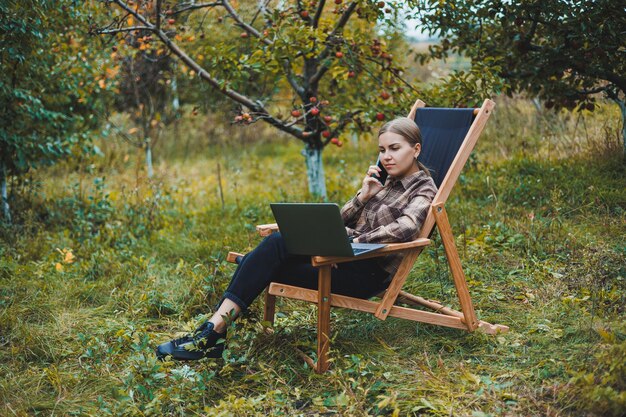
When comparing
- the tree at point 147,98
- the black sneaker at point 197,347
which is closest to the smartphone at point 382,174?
the black sneaker at point 197,347

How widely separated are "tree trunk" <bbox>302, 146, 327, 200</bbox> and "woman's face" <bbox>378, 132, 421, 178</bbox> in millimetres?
2523

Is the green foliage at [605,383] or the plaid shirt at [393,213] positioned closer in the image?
the green foliage at [605,383]

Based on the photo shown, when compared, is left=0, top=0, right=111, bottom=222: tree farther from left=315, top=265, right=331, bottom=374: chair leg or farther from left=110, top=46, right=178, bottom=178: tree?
left=315, top=265, right=331, bottom=374: chair leg

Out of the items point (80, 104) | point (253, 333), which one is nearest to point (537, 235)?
point (253, 333)

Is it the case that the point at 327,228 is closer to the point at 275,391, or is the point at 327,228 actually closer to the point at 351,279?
the point at 351,279

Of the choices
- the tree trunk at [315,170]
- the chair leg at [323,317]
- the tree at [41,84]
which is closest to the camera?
the chair leg at [323,317]

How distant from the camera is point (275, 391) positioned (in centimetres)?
309

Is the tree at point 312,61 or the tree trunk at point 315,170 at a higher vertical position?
the tree at point 312,61

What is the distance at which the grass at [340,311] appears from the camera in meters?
3.00

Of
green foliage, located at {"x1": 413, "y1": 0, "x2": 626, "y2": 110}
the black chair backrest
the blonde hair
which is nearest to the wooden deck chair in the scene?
the black chair backrest

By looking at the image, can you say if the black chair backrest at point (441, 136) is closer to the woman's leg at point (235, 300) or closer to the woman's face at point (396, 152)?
the woman's face at point (396, 152)

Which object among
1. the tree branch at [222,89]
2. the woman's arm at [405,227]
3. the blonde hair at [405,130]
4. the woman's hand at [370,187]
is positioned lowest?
the woman's arm at [405,227]

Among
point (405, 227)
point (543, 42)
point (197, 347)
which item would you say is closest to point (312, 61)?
point (543, 42)

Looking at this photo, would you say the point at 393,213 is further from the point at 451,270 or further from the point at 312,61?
the point at 312,61
